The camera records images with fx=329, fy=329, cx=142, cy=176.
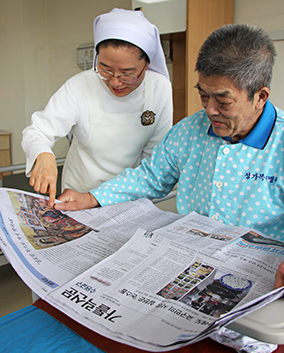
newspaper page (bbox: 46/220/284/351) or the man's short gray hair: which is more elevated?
the man's short gray hair

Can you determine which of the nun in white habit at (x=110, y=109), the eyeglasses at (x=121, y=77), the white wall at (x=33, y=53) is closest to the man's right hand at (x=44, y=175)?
the nun in white habit at (x=110, y=109)

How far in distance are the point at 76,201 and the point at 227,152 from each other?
57 cm

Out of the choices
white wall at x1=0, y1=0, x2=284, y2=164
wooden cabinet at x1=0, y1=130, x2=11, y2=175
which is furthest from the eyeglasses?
wooden cabinet at x1=0, y1=130, x2=11, y2=175

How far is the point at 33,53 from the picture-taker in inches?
182

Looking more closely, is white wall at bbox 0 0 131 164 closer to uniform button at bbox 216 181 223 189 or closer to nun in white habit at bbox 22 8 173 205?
nun in white habit at bbox 22 8 173 205

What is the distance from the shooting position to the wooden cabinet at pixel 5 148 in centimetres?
471

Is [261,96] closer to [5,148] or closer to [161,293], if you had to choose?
[161,293]

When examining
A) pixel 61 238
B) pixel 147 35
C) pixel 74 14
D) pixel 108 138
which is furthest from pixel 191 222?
pixel 74 14

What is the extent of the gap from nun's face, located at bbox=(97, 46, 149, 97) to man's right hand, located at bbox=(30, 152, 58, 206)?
413mm

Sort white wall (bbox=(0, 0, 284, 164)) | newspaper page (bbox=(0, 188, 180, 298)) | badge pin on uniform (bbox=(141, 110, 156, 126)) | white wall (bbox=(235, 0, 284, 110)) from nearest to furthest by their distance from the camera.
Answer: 1. newspaper page (bbox=(0, 188, 180, 298))
2. badge pin on uniform (bbox=(141, 110, 156, 126))
3. white wall (bbox=(235, 0, 284, 110))
4. white wall (bbox=(0, 0, 284, 164))

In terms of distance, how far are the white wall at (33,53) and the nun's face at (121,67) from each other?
326 centimetres

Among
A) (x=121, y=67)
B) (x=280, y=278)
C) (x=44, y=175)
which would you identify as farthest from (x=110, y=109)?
(x=280, y=278)

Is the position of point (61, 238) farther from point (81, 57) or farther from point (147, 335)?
point (81, 57)

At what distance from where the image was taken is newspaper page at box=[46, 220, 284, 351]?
536mm
